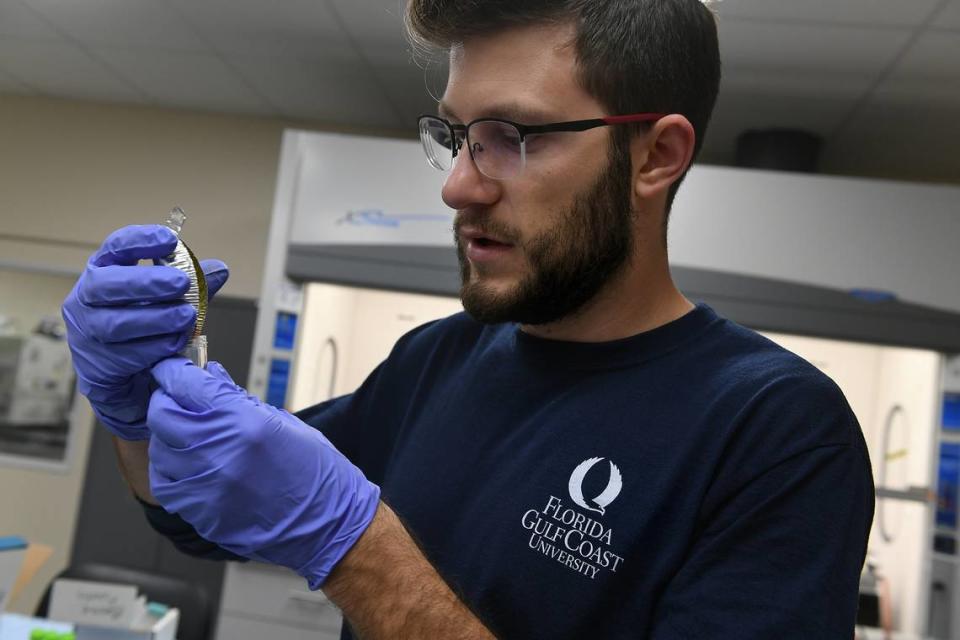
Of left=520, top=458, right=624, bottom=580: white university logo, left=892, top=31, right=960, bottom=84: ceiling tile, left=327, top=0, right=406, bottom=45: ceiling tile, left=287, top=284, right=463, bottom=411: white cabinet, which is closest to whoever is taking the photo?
left=520, top=458, right=624, bottom=580: white university logo

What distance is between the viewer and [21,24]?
3.05 m

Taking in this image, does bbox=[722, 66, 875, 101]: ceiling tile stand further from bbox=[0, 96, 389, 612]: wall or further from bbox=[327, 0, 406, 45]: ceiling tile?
bbox=[0, 96, 389, 612]: wall

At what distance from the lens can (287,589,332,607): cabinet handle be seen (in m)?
2.78

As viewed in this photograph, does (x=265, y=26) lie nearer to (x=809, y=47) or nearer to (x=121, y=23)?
(x=121, y=23)

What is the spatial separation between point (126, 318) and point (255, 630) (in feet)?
7.75

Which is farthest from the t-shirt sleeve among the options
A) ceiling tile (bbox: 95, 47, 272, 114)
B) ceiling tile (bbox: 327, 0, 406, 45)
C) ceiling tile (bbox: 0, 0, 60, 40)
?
ceiling tile (bbox: 0, 0, 60, 40)

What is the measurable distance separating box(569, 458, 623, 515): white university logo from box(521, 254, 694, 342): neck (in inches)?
6.4

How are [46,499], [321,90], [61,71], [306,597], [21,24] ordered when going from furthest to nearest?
[46,499], [61,71], [321,90], [21,24], [306,597]

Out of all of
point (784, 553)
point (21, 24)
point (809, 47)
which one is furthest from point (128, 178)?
point (784, 553)

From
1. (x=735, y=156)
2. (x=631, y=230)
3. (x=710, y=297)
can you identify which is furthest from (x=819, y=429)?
(x=735, y=156)

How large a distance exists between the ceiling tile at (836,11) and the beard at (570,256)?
5.25 feet

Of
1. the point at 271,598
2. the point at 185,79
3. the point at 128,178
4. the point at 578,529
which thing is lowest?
the point at 271,598

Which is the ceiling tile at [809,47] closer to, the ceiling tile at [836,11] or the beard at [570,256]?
the ceiling tile at [836,11]

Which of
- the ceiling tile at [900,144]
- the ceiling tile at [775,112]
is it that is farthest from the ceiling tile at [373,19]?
the ceiling tile at [900,144]
